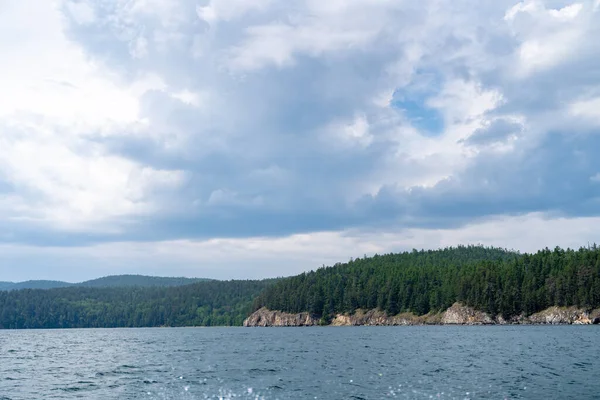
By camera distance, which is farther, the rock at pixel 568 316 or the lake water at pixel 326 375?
the rock at pixel 568 316

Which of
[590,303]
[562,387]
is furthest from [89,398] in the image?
[590,303]

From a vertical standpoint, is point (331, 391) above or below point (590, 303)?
below

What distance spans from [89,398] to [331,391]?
19.5 meters

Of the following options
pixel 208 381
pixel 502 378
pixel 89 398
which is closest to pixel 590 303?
pixel 502 378

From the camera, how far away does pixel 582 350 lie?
81375 millimetres

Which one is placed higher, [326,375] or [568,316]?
[568,316]

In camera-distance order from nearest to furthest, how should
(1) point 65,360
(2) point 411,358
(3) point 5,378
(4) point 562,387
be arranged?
(4) point 562,387, (3) point 5,378, (2) point 411,358, (1) point 65,360

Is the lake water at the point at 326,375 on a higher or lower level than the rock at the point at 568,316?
lower

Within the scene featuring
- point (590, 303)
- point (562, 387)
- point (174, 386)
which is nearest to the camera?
point (562, 387)

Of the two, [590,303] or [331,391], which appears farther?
[590,303]

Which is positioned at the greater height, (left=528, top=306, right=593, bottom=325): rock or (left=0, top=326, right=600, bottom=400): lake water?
(left=528, top=306, right=593, bottom=325): rock

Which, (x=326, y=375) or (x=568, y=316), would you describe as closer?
(x=326, y=375)

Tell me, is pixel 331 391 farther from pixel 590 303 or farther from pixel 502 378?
pixel 590 303

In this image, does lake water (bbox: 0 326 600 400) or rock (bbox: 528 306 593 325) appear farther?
rock (bbox: 528 306 593 325)
